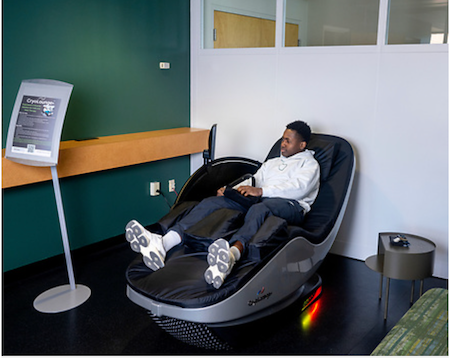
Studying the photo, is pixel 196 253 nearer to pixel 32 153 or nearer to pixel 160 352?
pixel 160 352

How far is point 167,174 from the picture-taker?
169 inches

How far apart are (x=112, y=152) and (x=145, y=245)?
1.17m

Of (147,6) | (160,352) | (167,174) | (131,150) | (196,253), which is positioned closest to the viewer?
(160,352)

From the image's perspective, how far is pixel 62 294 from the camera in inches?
119

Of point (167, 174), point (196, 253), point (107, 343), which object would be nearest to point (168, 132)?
point (167, 174)

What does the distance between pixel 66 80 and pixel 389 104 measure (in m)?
2.34

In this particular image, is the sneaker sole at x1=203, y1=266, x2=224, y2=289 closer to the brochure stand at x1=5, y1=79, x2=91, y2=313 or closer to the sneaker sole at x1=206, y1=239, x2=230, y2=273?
the sneaker sole at x1=206, y1=239, x2=230, y2=273


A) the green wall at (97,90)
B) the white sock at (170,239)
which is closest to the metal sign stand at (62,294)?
the green wall at (97,90)

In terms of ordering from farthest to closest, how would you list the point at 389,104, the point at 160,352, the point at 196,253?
1. the point at 389,104
2. the point at 196,253
3. the point at 160,352

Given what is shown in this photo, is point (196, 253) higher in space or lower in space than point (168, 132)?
lower

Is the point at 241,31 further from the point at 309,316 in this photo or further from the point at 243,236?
the point at 309,316

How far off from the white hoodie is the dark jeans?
2.9 inches

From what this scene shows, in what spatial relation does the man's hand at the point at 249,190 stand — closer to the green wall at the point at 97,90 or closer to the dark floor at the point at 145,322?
the dark floor at the point at 145,322

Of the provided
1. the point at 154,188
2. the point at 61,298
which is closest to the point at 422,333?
the point at 61,298
